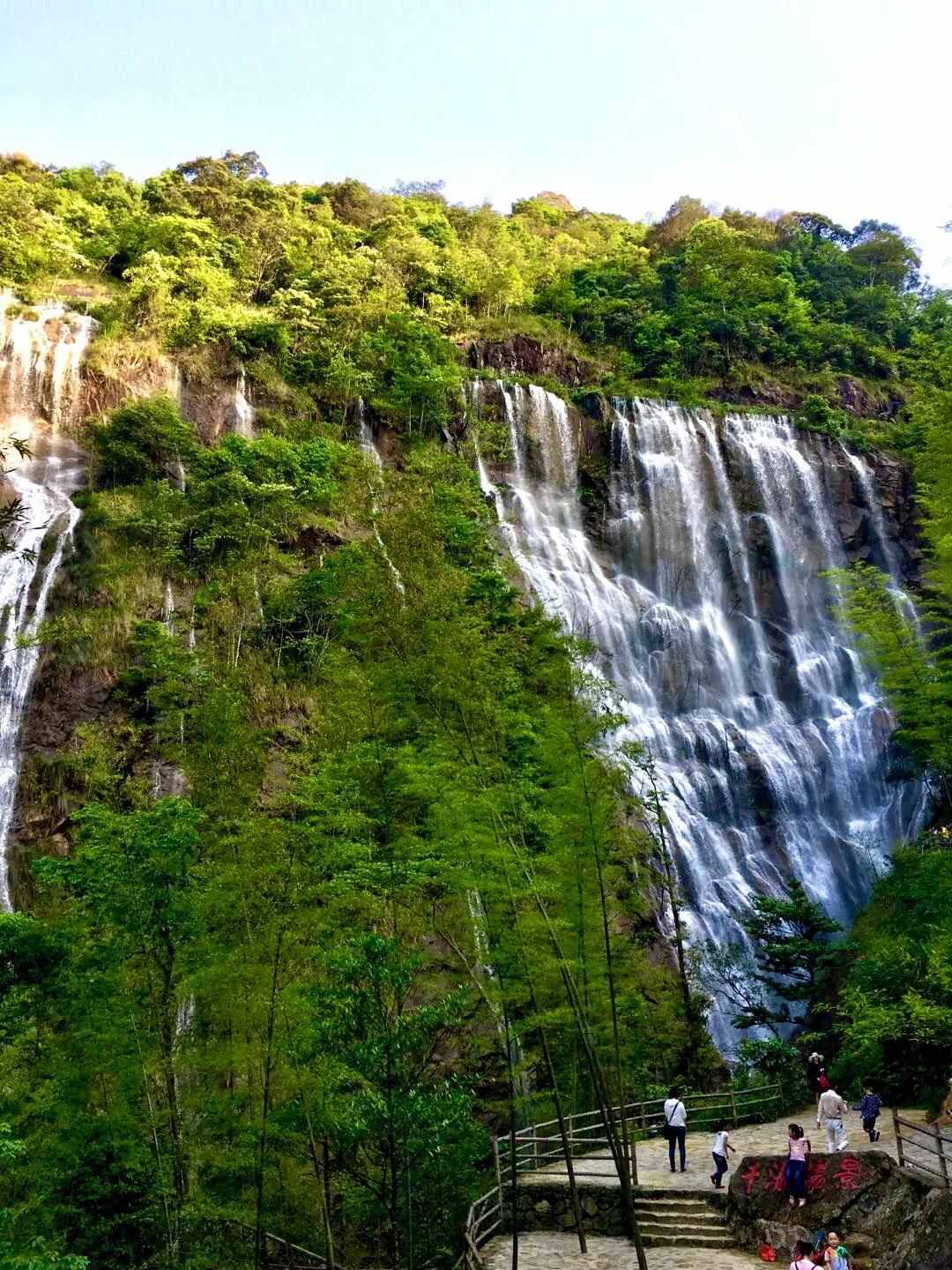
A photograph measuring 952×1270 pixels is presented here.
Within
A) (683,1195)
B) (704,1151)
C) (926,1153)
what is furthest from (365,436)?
(926,1153)

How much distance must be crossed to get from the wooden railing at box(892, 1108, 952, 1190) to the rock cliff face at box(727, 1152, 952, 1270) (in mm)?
143

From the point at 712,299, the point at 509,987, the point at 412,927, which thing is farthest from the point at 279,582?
the point at 712,299

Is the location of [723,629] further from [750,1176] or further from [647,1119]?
[750,1176]

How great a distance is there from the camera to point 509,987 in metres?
10.9

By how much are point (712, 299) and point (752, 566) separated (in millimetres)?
20728

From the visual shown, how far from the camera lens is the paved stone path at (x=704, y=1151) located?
1131 centimetres

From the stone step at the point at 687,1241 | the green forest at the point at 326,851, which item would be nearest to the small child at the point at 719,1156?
the stone step at the point at 687,1241

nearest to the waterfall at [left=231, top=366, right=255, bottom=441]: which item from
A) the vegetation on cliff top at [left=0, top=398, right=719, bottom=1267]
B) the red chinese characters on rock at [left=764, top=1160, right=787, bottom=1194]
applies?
the vegetation on cliff top at [left=0, top=398, right=719, bottom=1267]

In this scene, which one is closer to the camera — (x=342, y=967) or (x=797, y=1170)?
(x=342, y=967)

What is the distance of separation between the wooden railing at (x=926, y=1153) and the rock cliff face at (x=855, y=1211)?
0.47 ft

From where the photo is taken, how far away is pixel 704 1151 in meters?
13.8

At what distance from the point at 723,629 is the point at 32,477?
932 inches

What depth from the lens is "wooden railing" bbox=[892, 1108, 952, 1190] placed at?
8000 millimetres

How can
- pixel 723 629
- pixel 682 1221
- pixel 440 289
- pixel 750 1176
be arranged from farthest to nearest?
pixel 440 289 < pixel 723 629 < pixel 682 1221 < pixel 750 1176
